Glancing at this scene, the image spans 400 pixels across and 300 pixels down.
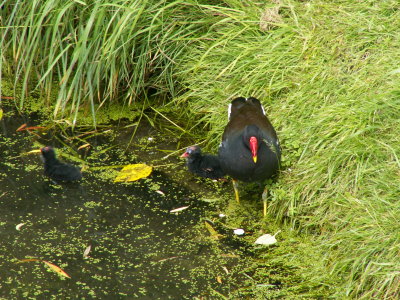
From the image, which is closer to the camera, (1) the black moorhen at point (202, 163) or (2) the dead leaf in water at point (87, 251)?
(2) the dead leaf in water at point (87, 251)

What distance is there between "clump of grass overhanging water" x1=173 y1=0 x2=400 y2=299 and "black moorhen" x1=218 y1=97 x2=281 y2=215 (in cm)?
17

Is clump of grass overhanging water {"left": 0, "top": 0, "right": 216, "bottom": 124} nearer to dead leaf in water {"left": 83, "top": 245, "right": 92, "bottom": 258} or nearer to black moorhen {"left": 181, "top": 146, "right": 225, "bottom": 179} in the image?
black moorhen {"left": 181, "top": 146, "right": 225, "bottom": 179}

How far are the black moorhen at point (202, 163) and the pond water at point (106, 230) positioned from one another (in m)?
0.15

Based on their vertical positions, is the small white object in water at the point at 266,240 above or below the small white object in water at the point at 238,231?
above

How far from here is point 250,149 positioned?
15.5ft

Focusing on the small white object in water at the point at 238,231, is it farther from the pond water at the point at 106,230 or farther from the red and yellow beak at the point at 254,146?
the red and yellow beak at the point at 254,146

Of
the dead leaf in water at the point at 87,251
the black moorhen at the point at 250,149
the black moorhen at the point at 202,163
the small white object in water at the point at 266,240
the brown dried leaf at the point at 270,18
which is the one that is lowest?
the dead leaf in water at the point at 87,251

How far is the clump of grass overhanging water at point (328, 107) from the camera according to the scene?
4.04m

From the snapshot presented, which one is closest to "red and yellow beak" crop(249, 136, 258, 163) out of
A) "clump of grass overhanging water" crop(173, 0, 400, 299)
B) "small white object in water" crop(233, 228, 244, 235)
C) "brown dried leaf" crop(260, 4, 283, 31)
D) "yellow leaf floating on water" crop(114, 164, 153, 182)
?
"clump of grass overhanging water" crop(173, 0, 400, 299)

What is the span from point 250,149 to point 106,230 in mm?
1180

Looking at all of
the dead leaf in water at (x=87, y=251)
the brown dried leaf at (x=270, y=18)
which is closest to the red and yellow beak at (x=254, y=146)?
the dead leaf in water at (x=87, y=251)

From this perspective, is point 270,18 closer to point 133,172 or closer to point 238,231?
point 133,172

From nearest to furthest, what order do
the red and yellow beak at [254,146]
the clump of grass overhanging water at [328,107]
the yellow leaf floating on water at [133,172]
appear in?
the clump of grass overhanging water at [328,107], the red and yellow beak at [254,146], the yellow leaf floating on water at [133,172]

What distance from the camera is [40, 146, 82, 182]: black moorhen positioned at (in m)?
5.14
